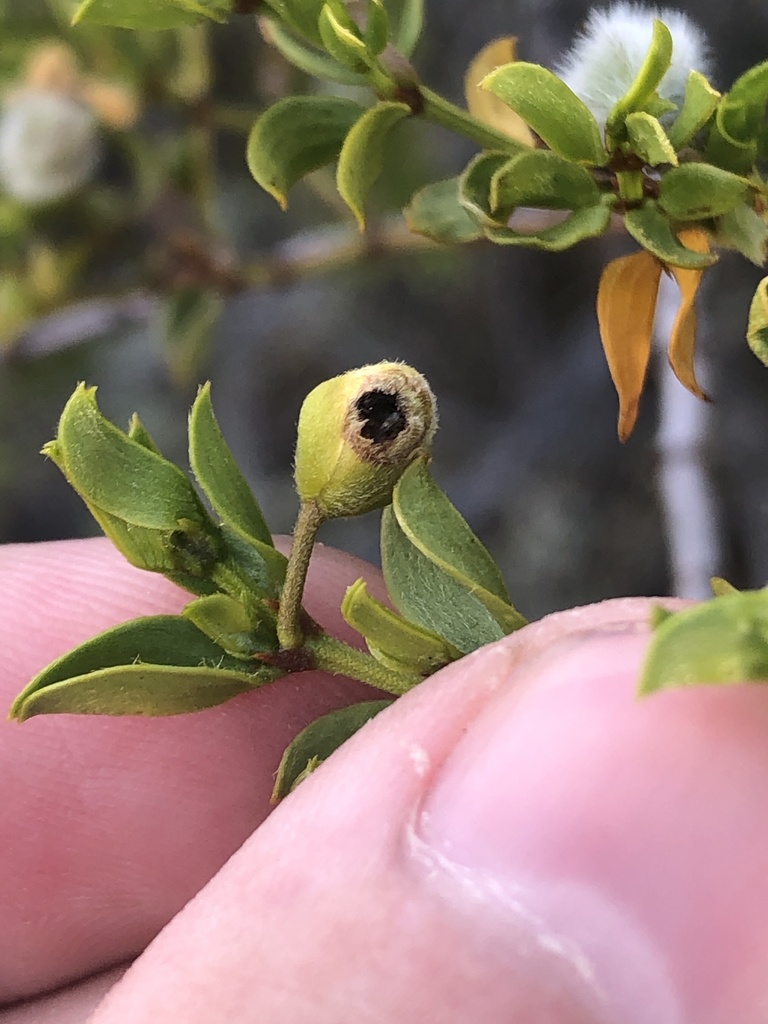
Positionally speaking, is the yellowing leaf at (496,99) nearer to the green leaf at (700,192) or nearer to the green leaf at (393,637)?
the green leaf at (700,192)

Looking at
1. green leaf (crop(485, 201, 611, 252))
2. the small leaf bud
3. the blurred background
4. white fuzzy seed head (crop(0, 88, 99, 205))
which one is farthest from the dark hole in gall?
white fuzzy seed head (crop(0, 88, 99, 205))

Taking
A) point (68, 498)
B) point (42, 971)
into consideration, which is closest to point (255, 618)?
point (42, 971)

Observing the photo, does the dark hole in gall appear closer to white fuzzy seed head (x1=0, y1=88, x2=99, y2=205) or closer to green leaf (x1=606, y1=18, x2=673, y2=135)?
green leaf (x1=606, y1=18, x2=673, y2=135)

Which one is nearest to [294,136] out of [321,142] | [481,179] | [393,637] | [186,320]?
[321,142]

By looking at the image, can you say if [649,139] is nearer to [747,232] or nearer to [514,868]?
[747,232]

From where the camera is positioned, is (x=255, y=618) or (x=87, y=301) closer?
(x=255, y=618)

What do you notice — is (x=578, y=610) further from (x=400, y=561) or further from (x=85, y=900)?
(x=85, y=900)

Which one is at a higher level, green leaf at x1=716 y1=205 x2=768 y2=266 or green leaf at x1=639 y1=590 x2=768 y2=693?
green leaf at x1=716 y1=205 x2=768 y2=266
